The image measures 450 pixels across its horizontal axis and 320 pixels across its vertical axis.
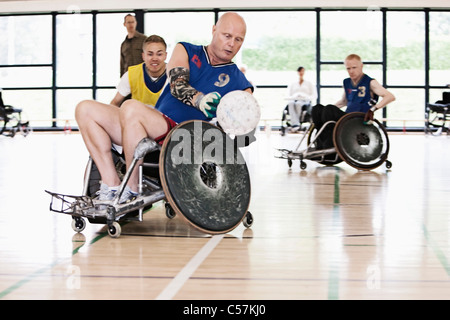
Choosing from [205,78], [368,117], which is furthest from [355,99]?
[205,78]

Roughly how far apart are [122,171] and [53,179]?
232cm

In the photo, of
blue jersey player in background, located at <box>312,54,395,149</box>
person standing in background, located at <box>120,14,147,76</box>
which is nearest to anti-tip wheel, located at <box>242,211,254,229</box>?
blue jersey player in background, located at <box>312,54,395,149</box>

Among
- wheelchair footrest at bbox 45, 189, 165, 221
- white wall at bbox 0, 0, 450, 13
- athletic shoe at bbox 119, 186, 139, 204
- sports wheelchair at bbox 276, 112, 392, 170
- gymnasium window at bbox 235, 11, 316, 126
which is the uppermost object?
white wall at bbox 0, 0, 450, 13

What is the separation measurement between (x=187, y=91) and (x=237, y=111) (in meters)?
0.36

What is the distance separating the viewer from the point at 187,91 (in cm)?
305

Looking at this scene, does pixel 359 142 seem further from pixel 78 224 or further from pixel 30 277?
pixel 30 277

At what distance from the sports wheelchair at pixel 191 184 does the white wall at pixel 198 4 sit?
472 inches

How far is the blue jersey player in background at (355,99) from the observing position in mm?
6207

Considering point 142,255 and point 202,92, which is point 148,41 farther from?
point 142,255

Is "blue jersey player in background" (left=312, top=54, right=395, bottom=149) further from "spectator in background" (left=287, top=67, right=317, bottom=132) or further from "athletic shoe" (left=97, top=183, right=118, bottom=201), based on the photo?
"spectator in background" (left=287, top=67, right=317, bottom=132)

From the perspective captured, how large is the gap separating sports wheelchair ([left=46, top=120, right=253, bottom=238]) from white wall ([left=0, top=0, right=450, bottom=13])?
39.3ft

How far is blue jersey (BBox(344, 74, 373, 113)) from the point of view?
6.28 meters

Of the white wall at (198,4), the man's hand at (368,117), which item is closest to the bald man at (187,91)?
the man's hand at (368,117)
